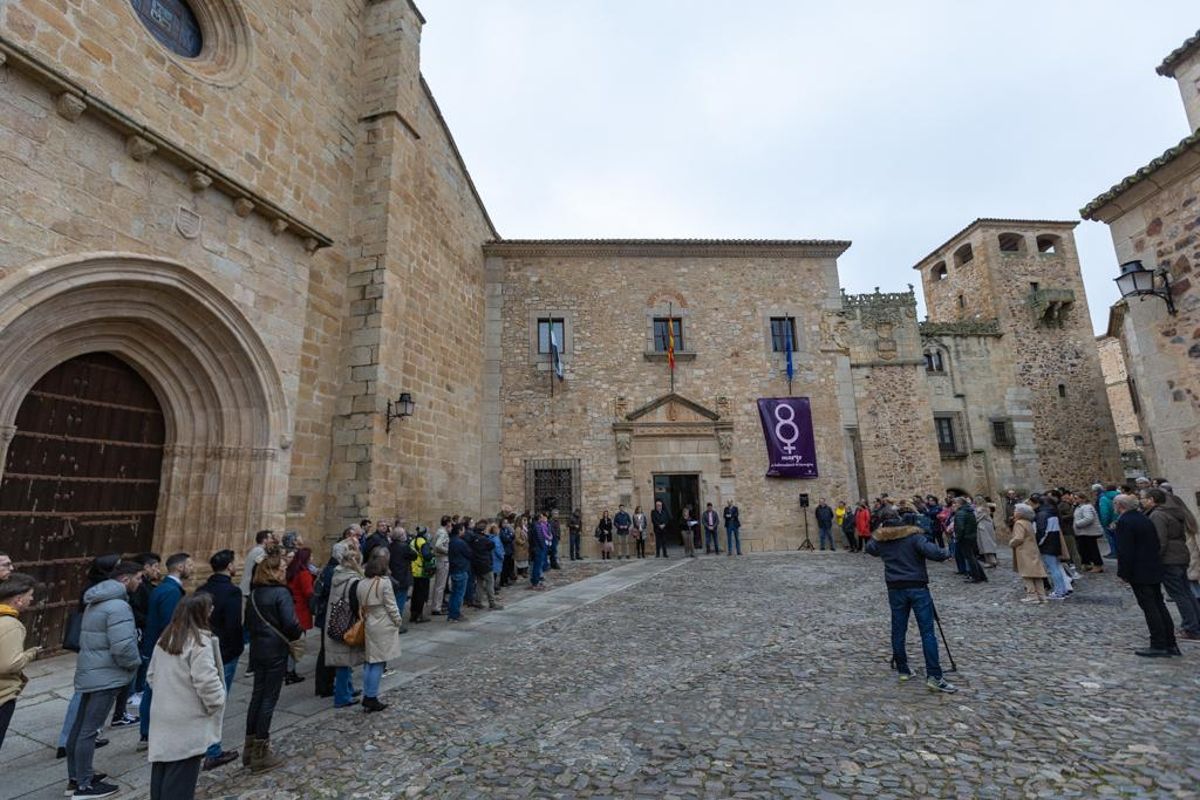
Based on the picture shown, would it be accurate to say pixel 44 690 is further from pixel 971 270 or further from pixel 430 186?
pixel 971 270

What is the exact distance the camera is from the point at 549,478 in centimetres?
1458

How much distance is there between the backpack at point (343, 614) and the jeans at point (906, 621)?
436 centimetres

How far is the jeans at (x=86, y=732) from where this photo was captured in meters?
3.03

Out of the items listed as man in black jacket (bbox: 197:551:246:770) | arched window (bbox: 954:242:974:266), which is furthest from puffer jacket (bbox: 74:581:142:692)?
arched window (bbox: 954:242:974:266)

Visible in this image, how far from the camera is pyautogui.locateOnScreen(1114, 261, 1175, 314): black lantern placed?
649 cm

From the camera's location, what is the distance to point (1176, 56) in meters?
8.78

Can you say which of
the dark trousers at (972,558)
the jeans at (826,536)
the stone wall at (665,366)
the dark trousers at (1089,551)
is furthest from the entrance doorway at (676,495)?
the dark trousers at (1089,551)

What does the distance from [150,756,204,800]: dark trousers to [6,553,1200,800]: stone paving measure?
0.60 m

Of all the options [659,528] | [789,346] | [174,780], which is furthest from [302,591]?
[789,346]

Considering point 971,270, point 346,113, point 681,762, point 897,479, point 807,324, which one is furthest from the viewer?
point 971,270

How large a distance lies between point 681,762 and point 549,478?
11.5m

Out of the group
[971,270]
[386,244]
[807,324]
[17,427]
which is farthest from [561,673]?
[971,270]

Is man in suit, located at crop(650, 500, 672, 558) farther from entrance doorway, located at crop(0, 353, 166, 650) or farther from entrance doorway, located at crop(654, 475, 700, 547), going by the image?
entrance doorway, located at crop(0, 353, 166, 650)

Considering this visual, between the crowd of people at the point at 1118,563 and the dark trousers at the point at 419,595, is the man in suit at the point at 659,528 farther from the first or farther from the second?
the crowd of people at the point at 1118,563
